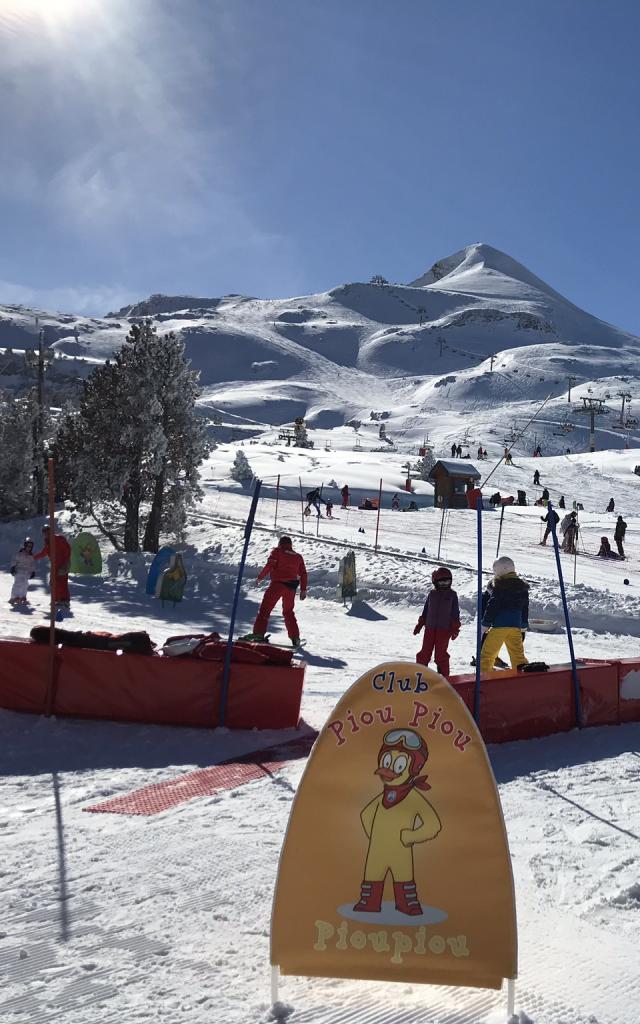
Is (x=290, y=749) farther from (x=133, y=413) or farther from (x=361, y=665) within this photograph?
(x=133, y=413)

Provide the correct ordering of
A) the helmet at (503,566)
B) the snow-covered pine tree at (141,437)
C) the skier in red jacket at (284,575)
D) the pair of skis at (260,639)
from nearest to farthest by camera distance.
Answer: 1. the helmet at (503,566)
2. the pair of skis at (260,639)
3. the skier in red jacket at (284,575)
4. the snow-covered pine tree at (141,437)

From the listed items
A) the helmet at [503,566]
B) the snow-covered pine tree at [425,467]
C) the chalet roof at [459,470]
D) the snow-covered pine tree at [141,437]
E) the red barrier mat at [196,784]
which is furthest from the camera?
the snow-covered pine tree at [425,467]

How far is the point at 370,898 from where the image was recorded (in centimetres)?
315

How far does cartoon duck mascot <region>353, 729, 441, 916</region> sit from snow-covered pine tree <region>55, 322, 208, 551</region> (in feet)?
68.8

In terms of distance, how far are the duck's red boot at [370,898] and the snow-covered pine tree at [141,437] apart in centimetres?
2111

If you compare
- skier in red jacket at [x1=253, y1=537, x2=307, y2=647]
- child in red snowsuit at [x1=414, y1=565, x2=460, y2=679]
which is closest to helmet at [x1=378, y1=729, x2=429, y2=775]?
child in red snowsuit at [x1=414, y1=565, x2=460, y2=679]

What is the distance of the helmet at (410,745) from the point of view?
10.7 ft

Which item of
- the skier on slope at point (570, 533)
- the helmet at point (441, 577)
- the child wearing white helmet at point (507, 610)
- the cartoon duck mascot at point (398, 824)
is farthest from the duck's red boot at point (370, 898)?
the skier on slope at point (570, 533)

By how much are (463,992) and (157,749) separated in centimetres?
397

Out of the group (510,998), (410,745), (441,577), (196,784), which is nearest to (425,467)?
(441,577)

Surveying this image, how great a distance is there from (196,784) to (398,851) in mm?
3108

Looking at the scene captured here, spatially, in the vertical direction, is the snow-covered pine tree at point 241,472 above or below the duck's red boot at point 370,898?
above

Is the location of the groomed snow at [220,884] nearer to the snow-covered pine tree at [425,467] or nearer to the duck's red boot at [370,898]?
the duck's red boot at [370,898]

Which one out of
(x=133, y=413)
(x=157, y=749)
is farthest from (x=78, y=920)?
(x=133, y=413)
